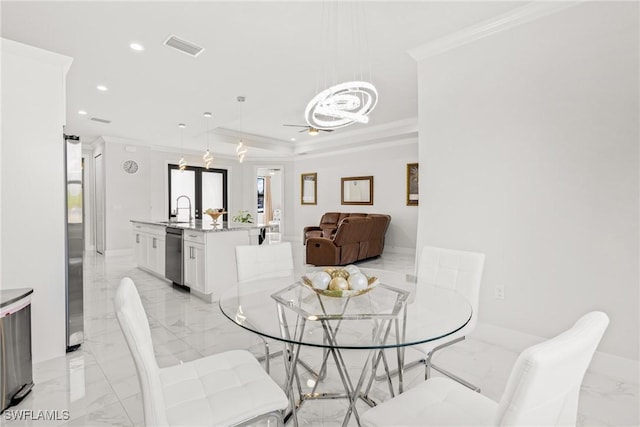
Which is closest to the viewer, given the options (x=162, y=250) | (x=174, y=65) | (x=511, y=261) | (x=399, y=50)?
(x=511, y=261)

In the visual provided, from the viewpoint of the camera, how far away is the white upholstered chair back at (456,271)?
202 cm

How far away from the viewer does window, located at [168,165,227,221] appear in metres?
8.70

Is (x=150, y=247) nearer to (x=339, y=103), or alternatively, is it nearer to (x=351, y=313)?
(x=339, y=103)

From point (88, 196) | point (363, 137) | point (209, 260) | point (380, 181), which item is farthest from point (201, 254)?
point (88, 196)

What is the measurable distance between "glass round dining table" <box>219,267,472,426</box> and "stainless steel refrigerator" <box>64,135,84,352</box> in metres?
1.53

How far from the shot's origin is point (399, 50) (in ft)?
10.5

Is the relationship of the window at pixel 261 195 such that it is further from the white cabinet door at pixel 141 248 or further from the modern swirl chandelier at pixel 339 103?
the modern swirl chandelier at pixel 339 103

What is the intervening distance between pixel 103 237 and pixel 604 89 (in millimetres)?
8493

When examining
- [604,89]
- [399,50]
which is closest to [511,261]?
[604,89]

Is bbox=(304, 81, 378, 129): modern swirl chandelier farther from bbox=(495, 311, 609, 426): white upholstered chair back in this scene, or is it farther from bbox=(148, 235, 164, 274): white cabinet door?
bbox=(148, 235, 164, 274): white cabinet door

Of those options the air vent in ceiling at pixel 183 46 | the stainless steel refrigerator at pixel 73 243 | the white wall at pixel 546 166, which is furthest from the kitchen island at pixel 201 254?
the white wall at pixel 546 166

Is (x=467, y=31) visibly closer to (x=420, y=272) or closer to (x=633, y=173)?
(x=633, y=173)

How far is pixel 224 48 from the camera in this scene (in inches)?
125

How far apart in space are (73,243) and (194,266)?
1.52m
